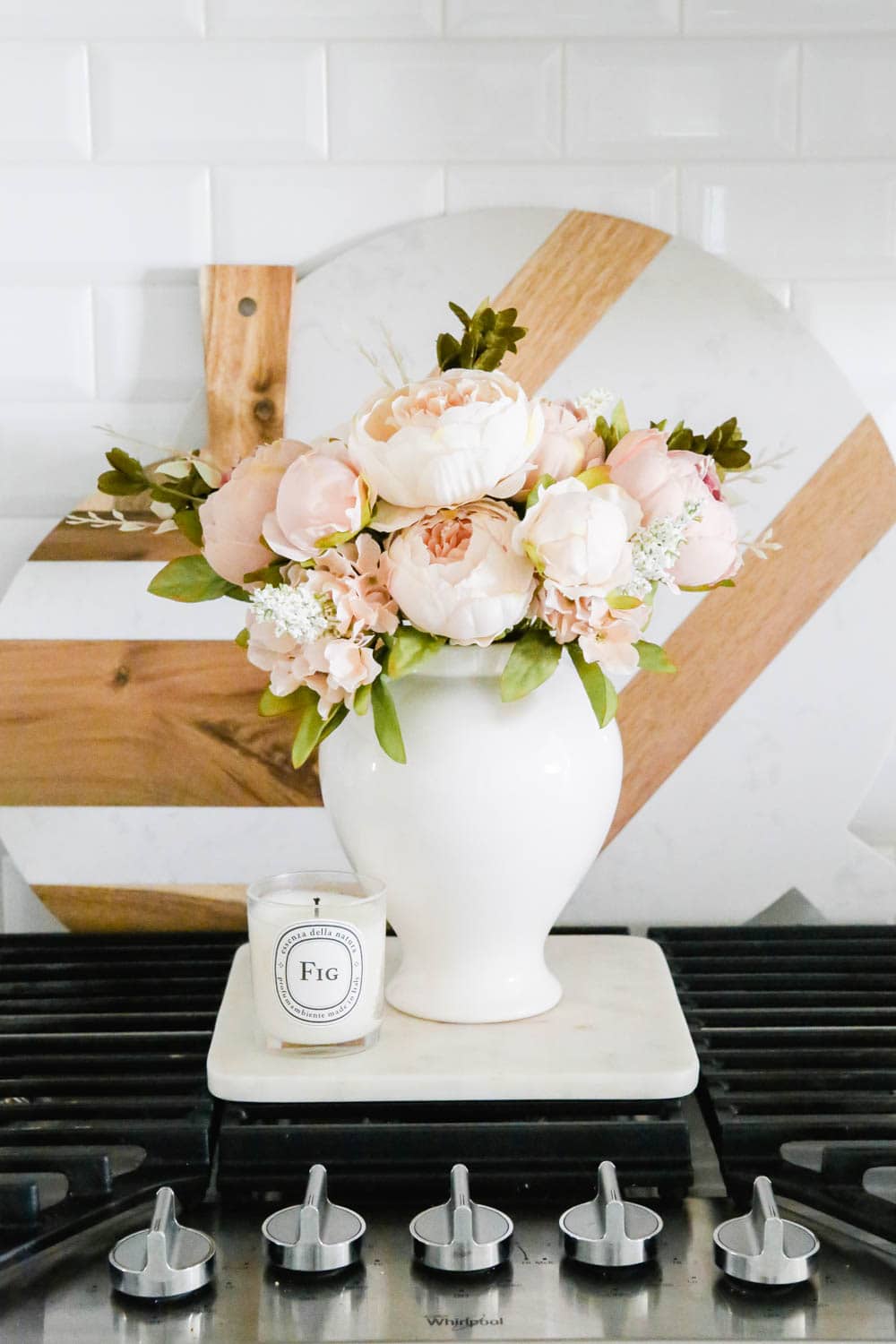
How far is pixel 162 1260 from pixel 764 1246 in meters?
0.32

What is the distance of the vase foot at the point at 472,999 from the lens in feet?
3.01

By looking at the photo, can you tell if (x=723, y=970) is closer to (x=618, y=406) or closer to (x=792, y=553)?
(x=792, y=553)

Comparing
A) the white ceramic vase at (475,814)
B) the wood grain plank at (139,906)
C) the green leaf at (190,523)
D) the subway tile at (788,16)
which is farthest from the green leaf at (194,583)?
the subway tile at (788,16)

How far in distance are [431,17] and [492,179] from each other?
15cm

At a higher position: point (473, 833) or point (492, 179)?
point (492, 179)

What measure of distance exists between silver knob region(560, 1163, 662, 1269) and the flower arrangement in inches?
11.2

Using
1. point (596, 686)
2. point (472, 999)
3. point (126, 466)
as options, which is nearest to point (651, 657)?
point (596, 686)

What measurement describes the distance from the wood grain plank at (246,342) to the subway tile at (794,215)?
1.25 feet

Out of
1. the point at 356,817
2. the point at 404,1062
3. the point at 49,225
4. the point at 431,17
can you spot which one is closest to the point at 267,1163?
the point at 404,1062

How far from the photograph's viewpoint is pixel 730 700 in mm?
1242

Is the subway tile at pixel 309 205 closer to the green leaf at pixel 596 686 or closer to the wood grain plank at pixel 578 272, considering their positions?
the wood grain plank at pixel 578 272

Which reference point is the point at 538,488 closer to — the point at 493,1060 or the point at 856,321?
the point at 493,1060

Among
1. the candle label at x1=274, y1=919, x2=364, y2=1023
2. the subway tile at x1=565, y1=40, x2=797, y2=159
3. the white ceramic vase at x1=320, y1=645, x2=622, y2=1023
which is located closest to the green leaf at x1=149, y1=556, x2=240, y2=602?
the white ceramic vase at x1=320, y1=645, x2=622, y2=1023

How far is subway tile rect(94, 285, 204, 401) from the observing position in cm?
124
